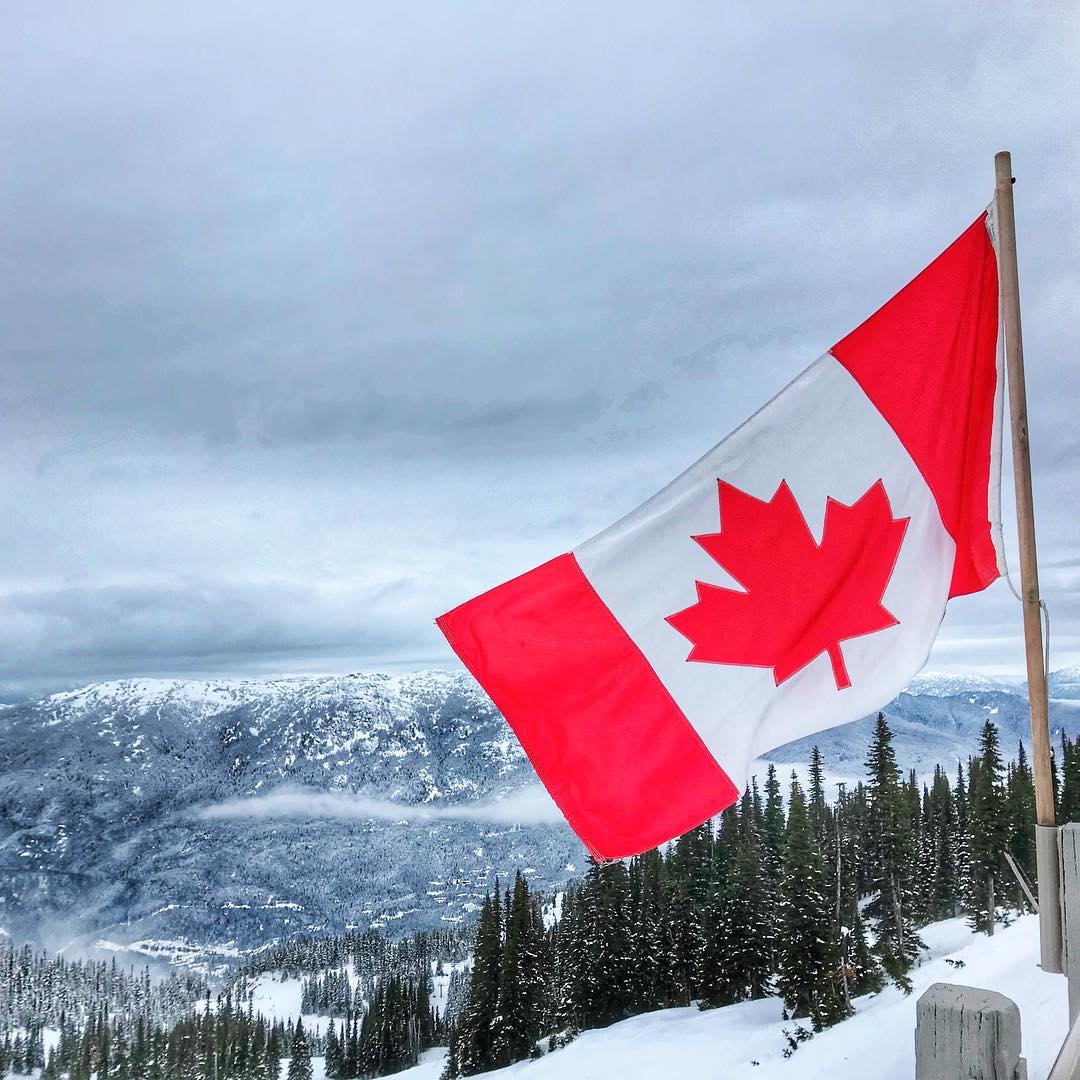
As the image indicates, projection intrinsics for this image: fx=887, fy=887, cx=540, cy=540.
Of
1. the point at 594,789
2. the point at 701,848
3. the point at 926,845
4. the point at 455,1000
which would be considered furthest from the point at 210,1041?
the point at 594,789

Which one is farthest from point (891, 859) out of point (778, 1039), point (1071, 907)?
point (1071, 907)

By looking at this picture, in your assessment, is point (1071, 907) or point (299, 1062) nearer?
point (1071, 907)

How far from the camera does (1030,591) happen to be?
4512mm

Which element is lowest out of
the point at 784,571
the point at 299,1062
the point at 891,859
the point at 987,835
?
the point at 299,1062

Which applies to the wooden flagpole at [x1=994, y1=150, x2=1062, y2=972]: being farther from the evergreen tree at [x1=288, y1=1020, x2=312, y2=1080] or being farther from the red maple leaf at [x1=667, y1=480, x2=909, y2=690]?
the evergreen tree at [x1=288, y1=1020, x2=312, y2=1080]

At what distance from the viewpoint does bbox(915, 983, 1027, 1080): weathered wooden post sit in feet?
7.94

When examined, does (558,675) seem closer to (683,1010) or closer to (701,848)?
(683,1010)

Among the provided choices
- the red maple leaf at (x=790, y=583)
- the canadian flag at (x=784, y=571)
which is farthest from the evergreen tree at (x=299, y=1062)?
the red maple leaf at (x=790, y=583)

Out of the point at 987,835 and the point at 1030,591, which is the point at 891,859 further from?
the point at 1030,591

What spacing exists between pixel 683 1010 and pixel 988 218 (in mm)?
60426

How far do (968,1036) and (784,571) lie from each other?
314 centimetres

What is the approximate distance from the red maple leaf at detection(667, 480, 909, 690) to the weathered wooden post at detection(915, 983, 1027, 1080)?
279 cm

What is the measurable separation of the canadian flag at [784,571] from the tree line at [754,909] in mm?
46818

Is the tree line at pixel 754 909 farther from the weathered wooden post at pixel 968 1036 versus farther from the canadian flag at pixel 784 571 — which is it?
the weathered wooden post at pixel 968 1036
